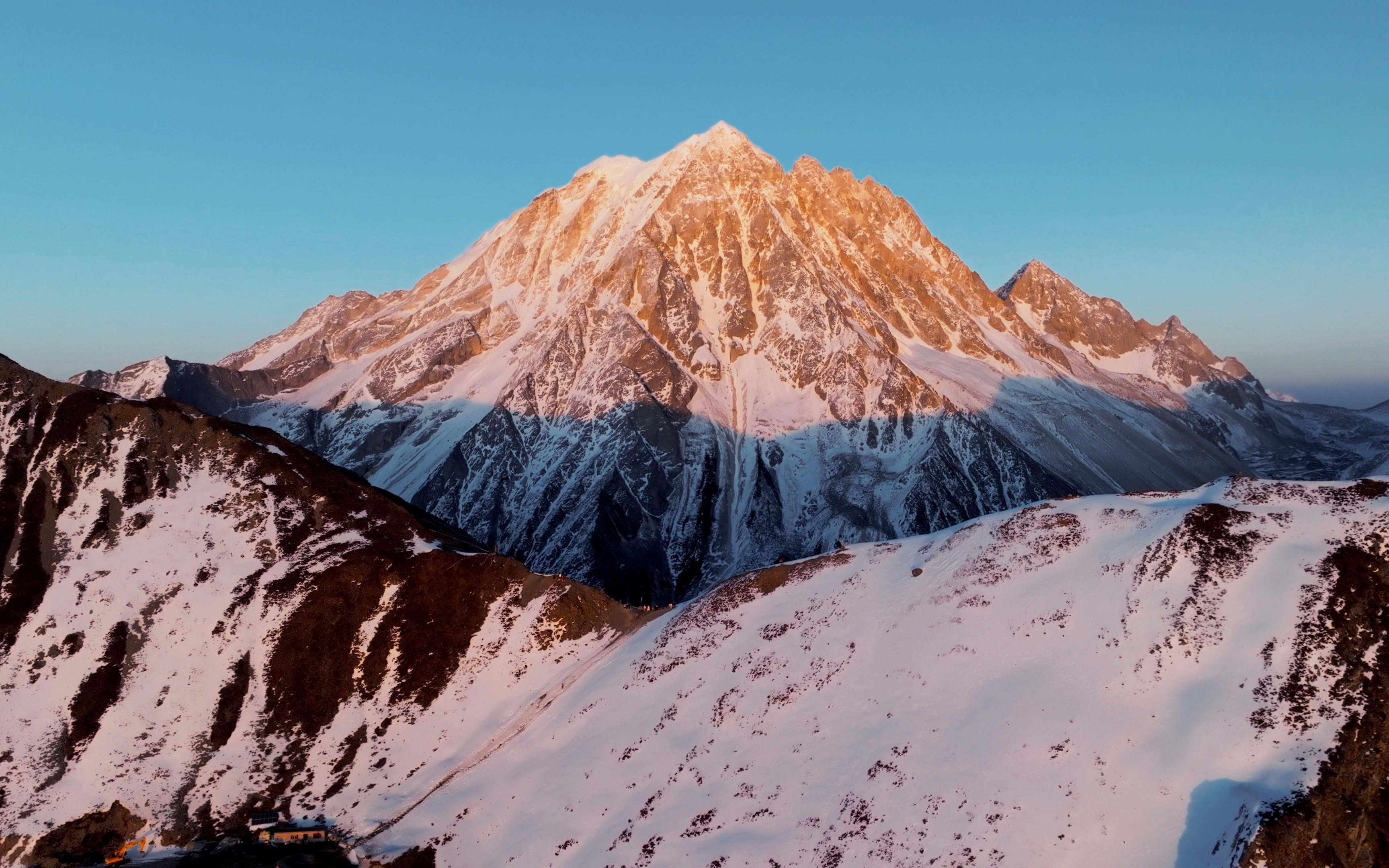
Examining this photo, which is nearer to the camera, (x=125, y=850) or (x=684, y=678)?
(x=125, y=850)

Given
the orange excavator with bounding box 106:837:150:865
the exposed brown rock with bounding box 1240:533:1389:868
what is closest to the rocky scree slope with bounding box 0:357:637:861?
the orange excavator with bounding box 106:837:150:865

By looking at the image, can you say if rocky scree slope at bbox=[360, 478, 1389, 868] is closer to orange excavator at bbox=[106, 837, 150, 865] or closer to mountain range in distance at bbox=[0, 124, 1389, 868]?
mountain range in distance at bbox=[0, 124, 1389, 868]

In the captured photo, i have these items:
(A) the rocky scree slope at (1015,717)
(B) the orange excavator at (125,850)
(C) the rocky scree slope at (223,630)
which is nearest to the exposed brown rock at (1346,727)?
(A) the rocky scree slope at (1015,717)

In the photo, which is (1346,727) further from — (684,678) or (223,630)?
(223,630)

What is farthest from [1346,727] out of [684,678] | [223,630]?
[223,630]

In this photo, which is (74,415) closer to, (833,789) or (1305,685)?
(833,789)

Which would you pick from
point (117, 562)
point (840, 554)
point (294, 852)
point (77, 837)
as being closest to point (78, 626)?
point (117, 562)
